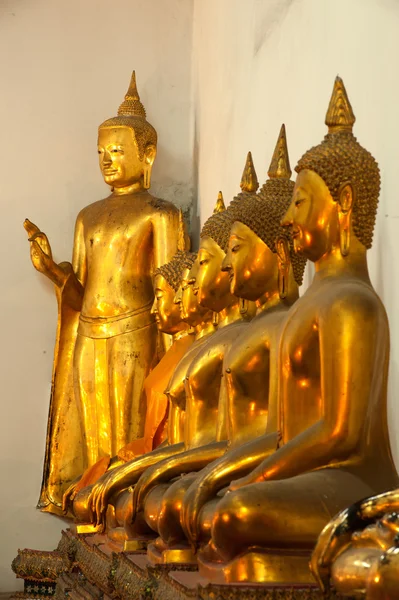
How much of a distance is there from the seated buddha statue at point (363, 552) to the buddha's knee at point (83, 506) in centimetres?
268

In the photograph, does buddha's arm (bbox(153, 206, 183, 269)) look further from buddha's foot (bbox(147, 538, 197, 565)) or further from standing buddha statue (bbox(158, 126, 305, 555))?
buddha's foot (bbox(147, 538, 197, 565))

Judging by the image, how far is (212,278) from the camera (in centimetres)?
395

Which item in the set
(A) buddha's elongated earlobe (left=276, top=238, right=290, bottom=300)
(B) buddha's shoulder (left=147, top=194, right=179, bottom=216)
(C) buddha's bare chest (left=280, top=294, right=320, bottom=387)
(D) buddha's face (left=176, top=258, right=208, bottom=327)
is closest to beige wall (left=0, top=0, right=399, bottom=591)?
(B) buddha's shoulder (left=147, top=194, right=179, bottom=216)

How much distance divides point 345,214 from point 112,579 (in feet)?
4.60

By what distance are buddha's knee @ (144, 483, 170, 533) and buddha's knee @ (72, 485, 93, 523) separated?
3.53ft

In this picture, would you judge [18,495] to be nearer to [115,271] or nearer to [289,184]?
[115,271]

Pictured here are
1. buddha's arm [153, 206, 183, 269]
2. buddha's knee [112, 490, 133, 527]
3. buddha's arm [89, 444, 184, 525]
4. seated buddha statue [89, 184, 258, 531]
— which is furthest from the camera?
buddha's arm [153, 206, 183, 269]

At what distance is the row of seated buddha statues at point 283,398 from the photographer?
8.41 ft

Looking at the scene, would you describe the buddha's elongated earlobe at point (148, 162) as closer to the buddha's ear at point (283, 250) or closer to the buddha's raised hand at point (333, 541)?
the buddha's ear at point (283, 250)

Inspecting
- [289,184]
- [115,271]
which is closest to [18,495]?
[115,271]

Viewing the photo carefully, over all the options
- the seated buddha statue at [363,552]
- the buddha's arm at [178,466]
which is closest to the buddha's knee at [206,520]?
the buddha's arm at [178,466]

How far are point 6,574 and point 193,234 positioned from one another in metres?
2.07

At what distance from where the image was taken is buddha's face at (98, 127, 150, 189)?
5.91m

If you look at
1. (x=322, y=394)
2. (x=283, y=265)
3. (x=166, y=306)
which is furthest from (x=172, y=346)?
(x=322, y=394)
